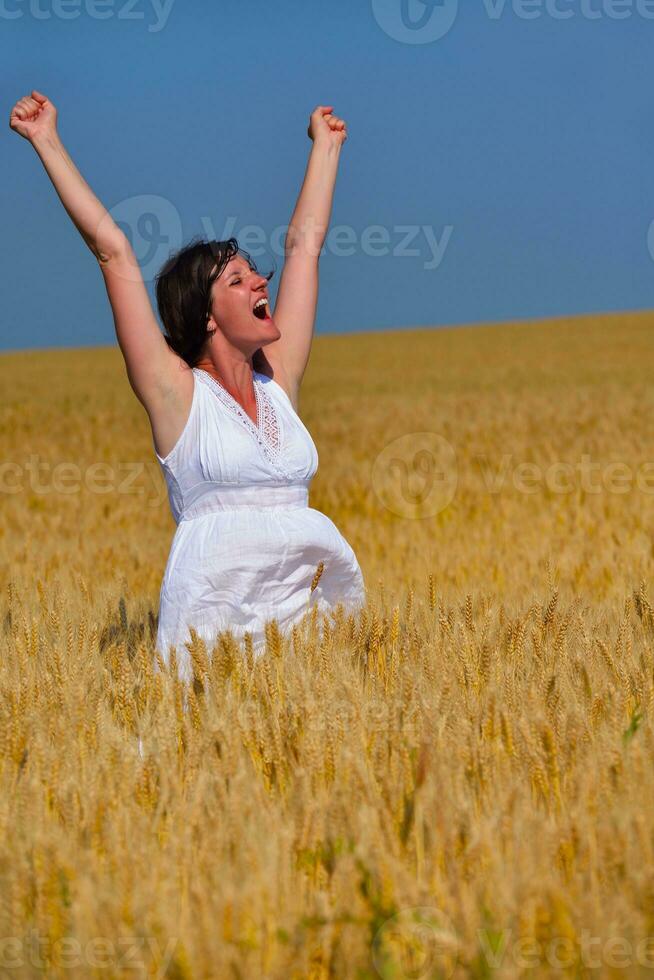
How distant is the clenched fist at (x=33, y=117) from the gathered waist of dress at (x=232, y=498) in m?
1.07

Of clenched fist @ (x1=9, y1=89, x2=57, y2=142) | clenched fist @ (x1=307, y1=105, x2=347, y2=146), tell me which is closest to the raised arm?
clenched fist @ (x1=307, y1=105, x2=347, y2=146)

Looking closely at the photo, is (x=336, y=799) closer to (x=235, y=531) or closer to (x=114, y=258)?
(x=235, y=531)

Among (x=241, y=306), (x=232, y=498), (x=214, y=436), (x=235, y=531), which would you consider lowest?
(x=235, y=531)

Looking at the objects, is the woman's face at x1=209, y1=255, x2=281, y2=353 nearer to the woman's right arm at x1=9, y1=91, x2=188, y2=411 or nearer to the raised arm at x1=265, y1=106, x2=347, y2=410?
the woman's right arm at x1=9, y1=91, x2=188, y2=411

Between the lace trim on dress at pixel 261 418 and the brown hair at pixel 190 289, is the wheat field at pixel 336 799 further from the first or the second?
the brown hair at pixel 190 289

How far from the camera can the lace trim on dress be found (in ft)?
11.0

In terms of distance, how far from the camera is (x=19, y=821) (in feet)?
7.00

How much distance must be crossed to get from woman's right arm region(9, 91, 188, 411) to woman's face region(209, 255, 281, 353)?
0.64 ft

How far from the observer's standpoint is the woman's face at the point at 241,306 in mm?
3303

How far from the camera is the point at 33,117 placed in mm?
3256

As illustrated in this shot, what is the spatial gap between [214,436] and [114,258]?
55cm

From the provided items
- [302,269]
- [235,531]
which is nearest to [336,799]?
[235,531]

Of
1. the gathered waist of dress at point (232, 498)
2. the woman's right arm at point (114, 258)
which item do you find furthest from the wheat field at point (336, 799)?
the woman's right arm at point (114, 258)

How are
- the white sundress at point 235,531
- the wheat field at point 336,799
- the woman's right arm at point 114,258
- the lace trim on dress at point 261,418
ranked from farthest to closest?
the lace trim on dress at point 261,418 < the white sundress at point 235,531 < the woman's right arm at point 114,258 < the wheat field at point 336,799
